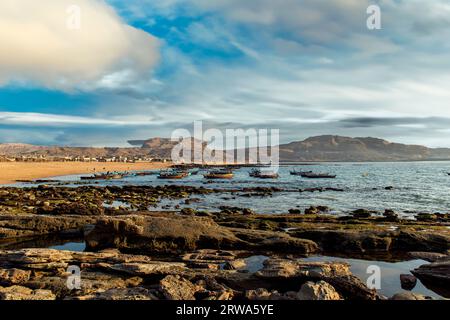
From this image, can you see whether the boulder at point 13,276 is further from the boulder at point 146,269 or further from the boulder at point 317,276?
the boulder at point 317,276

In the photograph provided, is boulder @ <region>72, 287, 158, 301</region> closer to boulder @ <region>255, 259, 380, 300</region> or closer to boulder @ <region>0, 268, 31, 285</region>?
boulder @ <region>0, 268, 31, 285</region>

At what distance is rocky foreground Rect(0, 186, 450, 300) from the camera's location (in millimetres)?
10782

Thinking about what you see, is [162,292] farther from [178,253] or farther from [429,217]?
[429,217]

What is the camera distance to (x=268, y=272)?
41.0 ft

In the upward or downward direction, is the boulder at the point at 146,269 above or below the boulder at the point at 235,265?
above

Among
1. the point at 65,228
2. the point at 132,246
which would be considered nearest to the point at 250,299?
the point at 132,246

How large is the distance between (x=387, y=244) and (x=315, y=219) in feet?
33.0

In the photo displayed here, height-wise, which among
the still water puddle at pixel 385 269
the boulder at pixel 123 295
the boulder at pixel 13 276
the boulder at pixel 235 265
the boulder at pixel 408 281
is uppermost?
the boulder at pixel 123 295

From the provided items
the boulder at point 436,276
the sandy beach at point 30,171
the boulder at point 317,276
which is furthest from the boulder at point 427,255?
the sandy beach at point 30,171

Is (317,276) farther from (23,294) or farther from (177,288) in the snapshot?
(23,294)

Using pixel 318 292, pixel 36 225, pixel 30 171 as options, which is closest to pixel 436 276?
pixel 318 292

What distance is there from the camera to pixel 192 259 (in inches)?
601

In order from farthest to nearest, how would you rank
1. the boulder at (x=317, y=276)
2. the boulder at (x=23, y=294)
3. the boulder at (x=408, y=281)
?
the boulder at (x=408, y=281) < the boulder at (x=317, y=276) < the boulder at (x=23, y=294)

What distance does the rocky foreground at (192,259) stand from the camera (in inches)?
424
